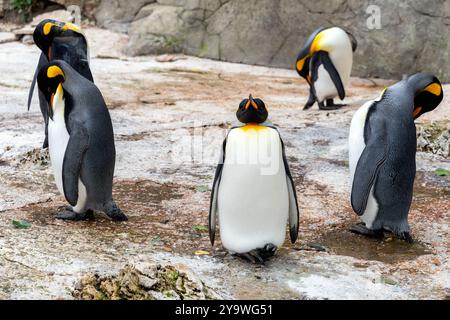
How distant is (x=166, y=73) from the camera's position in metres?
10.5

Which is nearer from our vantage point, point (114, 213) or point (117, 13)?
point (114, 213)

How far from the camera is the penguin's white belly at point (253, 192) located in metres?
3.87

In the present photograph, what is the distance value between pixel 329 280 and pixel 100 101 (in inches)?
71.5

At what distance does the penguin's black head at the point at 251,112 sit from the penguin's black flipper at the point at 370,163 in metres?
0.83

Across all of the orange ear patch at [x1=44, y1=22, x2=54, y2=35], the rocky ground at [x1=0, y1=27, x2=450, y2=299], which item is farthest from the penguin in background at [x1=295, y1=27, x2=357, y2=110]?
the orange ear patch at [x1=44, y1=22, x2=54, y2=35]

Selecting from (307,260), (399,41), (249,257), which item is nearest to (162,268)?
(249,257)

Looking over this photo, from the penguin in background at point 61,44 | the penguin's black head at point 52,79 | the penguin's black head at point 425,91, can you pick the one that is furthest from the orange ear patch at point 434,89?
the penguin in background at point 61,44

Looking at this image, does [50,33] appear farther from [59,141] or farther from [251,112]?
[251,112]

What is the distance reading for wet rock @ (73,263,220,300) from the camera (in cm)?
358

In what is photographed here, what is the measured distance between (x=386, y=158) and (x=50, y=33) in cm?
328

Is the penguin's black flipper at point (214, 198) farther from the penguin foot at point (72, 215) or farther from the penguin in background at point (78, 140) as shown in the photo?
the penguin foot at point (72, 215)

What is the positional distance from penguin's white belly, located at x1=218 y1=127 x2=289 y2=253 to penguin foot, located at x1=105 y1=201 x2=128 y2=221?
0.89 m

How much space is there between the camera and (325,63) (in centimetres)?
862

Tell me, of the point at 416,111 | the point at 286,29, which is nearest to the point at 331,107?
the point at 286,29
